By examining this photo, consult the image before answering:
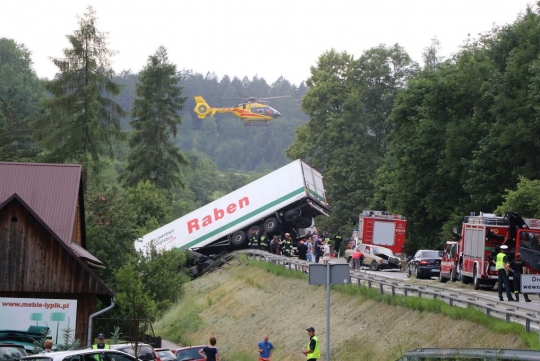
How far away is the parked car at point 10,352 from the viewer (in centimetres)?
2134

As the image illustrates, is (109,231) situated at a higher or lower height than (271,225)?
lower

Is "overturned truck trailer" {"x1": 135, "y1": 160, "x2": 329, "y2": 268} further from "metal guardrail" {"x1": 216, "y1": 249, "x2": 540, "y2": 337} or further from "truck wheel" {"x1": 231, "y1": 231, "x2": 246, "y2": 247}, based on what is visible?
"metal guardrail" {"x1": 216, "y1": 249, "x2": 540, "y2": 337}

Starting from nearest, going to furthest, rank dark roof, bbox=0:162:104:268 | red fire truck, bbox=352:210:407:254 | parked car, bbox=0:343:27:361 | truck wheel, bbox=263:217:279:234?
parked car, bbox=0:343:27:361, dark roof, bbox=0:162:104:268, truck wheel, bbox=263:217:279:234, red fire truck, bbox=352:210:407:254

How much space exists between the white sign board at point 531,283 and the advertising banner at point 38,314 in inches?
708

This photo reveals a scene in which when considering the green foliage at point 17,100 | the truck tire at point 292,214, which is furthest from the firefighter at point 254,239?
the green foliage at point 17,100

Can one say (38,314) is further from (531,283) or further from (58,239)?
(531,283)

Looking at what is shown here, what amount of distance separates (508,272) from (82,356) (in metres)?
14.9

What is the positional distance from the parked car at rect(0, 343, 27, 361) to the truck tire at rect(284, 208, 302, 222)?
30.2m

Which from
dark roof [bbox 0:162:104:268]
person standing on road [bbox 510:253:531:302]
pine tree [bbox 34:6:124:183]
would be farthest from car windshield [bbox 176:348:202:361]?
pine tree [bbox 34:6:124:183]

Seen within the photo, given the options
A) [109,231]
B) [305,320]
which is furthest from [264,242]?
[305,320]

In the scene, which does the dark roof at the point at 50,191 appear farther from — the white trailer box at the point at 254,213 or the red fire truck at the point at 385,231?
the red fire truck at the point at 385,231

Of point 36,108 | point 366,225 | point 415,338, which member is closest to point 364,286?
point 415,338

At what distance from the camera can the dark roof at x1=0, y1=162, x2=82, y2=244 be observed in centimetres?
3722

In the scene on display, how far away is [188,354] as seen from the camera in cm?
2752
